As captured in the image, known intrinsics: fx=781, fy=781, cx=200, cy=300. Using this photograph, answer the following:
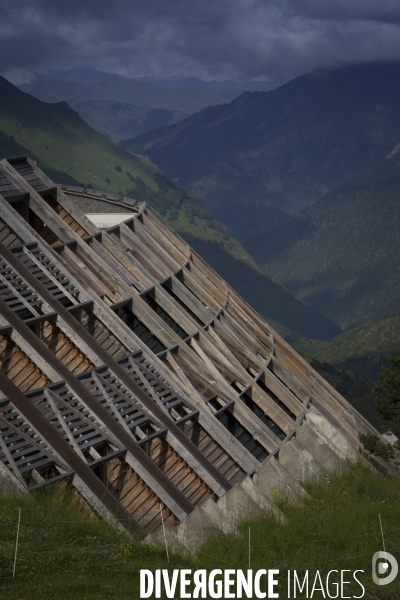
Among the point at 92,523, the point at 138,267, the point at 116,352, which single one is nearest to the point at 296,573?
the point at 92,523

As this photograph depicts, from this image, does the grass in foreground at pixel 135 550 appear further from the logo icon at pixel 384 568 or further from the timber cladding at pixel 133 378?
the timber cladding at pixel 133 378

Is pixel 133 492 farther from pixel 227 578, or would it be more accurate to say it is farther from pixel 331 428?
pixel 331 428

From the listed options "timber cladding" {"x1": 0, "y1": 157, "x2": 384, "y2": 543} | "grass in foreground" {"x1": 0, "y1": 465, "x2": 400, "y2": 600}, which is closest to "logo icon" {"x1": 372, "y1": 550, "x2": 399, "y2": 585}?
"grass in foreground" {"x1": 0, "y1": 465, "x2": 400, "y2": 600}

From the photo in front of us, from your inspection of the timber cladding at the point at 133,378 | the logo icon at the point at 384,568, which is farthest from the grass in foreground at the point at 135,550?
the timber cladding at the point at 133,378

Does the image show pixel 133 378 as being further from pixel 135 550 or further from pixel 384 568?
pixel 384 568

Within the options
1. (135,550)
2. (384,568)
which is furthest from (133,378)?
(384,568)

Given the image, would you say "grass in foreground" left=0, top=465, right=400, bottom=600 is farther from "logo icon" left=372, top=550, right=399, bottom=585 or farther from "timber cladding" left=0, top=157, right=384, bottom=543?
"timber cladding" left=0, top=157, right=384, bottom=543

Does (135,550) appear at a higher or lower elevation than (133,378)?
lower
